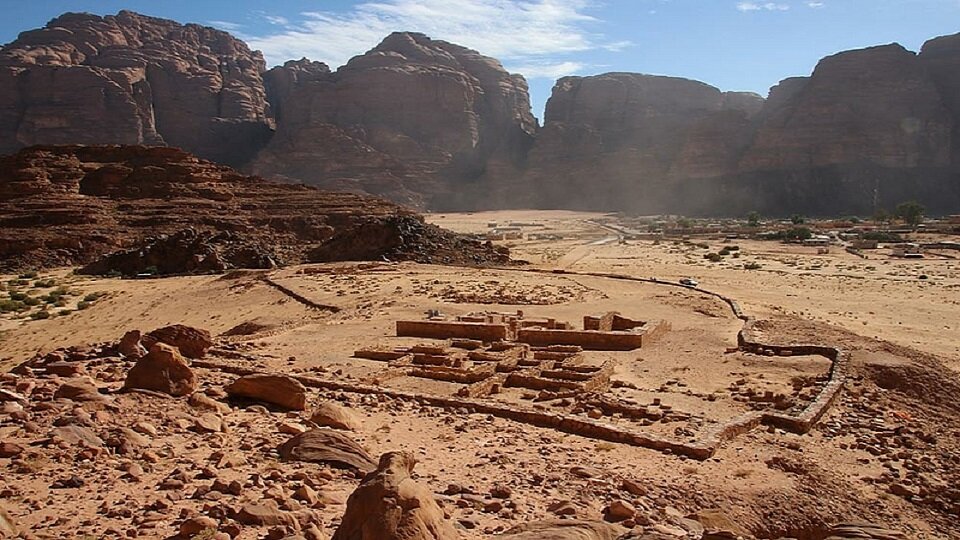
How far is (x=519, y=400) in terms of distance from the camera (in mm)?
12477

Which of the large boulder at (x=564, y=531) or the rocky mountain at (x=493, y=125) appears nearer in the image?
the large boulder at (x=564, y=531)

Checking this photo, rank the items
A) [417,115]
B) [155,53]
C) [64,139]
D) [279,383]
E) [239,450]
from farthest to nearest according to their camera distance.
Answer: [417,115] → [155,53] → [64,139] → [279,383] → [239,450]

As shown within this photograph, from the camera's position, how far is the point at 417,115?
127188 mm

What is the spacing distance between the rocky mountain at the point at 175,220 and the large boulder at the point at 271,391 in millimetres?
31266

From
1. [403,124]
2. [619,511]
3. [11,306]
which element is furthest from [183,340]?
[403,124]

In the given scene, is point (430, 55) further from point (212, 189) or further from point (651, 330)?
point (651, 330)

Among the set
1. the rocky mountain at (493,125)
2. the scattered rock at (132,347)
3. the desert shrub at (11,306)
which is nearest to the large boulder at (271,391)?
the scattered rock at (132,347)

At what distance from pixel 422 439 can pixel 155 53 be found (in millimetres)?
120680

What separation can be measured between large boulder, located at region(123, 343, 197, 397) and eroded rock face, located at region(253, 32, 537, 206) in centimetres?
9927

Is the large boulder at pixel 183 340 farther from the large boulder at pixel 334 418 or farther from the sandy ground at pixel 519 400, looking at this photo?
the large boulder at pixel 334 418

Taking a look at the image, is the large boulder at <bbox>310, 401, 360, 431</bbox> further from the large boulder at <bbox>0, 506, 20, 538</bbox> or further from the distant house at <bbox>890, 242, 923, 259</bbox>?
the distant house at <bbox>890, 242, 923, 259</bbox>

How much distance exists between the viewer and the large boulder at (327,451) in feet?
25.6

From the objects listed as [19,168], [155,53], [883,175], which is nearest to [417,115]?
[155,53]

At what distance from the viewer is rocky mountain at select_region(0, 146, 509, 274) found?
41.8 meters
